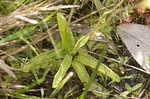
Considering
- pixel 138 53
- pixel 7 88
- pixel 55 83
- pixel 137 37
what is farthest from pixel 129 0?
pixel 7 88

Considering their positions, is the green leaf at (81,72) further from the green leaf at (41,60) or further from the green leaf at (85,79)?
the green leaf at (41,60)

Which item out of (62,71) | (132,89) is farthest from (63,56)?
(132,89)

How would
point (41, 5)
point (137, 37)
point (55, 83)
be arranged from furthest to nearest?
point (137, 37) < point (41, 5) < point (55, 83)

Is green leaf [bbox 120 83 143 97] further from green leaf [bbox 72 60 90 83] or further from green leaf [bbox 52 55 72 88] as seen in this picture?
green leaf [bbox 52 55 72 88]

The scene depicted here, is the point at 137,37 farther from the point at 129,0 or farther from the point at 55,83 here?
the point at 55,83

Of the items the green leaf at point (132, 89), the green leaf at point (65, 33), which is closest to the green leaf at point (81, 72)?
the green leaf at point (65, 33)

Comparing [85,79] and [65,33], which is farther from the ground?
[65,33]

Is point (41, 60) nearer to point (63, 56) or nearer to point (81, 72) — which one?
point (63, 56)
